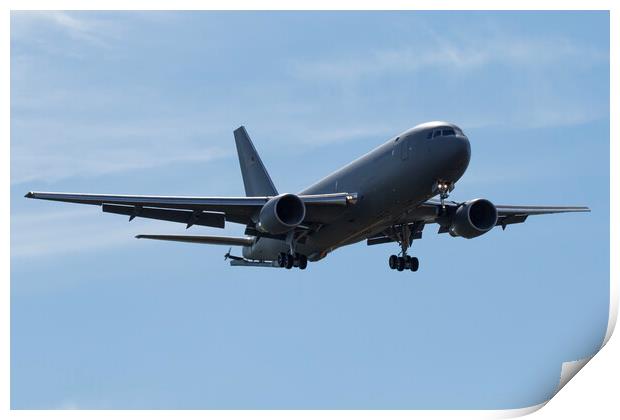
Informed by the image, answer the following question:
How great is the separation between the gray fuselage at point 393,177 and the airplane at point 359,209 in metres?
0.03

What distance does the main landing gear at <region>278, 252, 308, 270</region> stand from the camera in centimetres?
4325

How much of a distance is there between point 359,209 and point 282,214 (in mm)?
2723

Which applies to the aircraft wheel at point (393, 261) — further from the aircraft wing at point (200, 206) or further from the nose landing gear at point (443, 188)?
the nose landing gear at point (443, 188)

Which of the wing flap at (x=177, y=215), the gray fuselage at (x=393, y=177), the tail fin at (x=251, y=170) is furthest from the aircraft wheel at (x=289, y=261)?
the tail fin at (x=251, y=170)

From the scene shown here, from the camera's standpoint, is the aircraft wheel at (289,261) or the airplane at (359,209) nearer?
the airplane at (359,209)

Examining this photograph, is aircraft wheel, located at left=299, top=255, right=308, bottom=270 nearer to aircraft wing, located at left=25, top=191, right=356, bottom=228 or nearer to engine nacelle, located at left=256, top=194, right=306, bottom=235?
aircraft wing, located at left=25, top=191, right=356, bottom=228

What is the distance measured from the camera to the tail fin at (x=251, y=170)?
5123cm

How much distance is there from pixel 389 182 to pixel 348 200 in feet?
7.10

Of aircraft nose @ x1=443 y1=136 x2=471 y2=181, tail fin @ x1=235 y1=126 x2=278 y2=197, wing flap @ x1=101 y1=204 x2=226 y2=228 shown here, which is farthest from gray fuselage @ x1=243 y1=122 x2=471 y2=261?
tail fin @ x1=235 y1=126 x2=278 y2=197

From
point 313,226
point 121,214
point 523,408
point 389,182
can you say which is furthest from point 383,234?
point 523,408

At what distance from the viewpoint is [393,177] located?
125 feet

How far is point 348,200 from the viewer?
131 ft

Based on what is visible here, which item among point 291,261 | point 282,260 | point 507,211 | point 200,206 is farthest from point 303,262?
point 507,211
